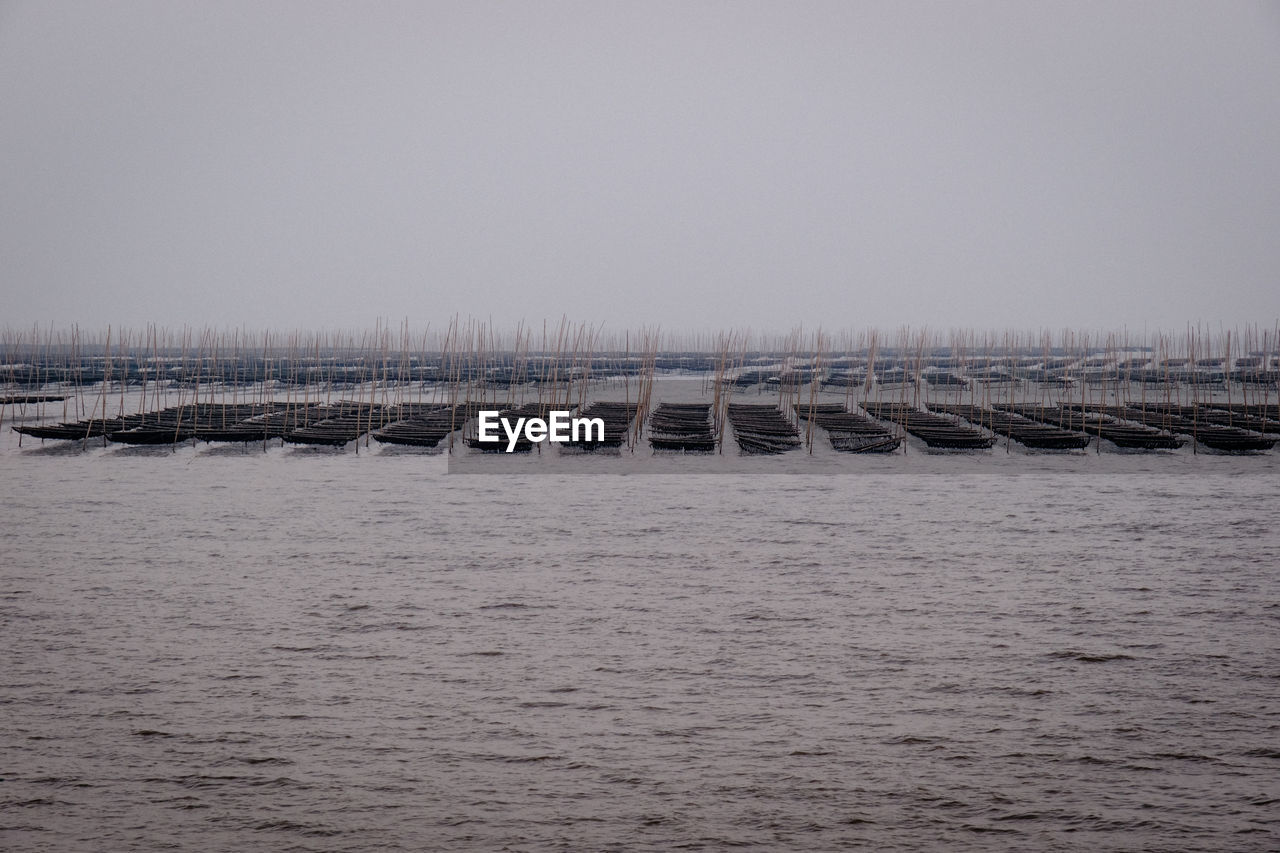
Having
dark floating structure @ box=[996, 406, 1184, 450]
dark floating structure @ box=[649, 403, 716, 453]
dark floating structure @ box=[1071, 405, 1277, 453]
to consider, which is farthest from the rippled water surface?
dark floating structure @ box=[1071, 405, 1277, 453]

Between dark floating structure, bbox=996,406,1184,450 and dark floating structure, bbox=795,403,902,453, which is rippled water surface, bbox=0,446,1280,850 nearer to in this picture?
dark floating structure, bbox=795,403,902,453

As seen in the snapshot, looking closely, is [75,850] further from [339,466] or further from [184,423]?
[184,423]

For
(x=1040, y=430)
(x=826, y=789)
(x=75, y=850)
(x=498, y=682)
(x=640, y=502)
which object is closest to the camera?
(x=75, y=850)

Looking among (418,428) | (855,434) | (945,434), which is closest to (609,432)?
(418,428)

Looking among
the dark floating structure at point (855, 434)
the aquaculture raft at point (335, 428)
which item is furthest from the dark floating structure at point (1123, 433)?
the aquaculture raft at point (335, 428)

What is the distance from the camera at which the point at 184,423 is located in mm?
23969

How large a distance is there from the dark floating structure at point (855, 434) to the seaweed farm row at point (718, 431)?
0.09 ft

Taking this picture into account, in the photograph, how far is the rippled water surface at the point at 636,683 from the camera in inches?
189

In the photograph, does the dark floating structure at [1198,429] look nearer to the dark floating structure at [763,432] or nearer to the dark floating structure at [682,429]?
the dark floating structure at [763,432]

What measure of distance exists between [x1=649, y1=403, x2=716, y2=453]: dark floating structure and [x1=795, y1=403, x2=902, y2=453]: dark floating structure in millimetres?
2474

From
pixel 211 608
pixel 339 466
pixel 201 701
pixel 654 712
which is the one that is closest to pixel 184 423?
pixel 339 466

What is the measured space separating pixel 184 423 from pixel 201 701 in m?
19.7

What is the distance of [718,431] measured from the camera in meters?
22.2

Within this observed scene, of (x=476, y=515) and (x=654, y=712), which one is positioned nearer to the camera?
(x=654, y=712)
